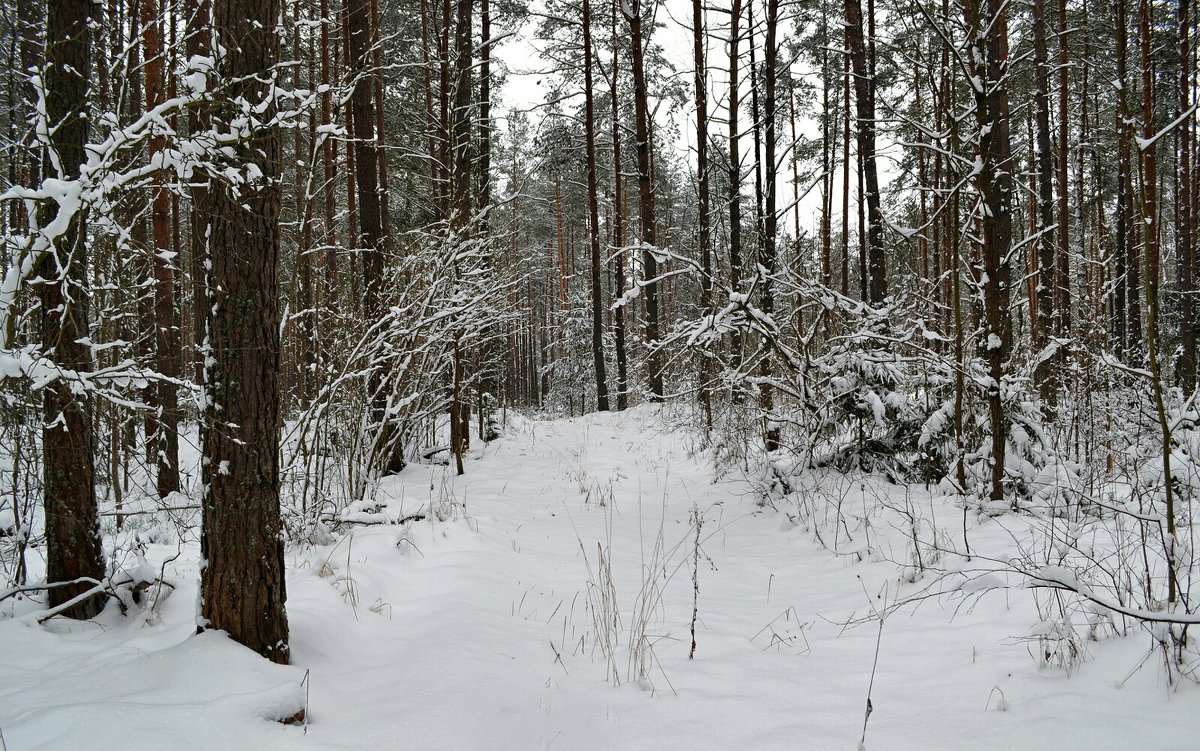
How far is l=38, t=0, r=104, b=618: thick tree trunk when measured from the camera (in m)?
2.80

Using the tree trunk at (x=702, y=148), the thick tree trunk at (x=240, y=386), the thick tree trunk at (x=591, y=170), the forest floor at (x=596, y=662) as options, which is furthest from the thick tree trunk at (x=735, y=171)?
the thick tree trunk at (x=591, y=170)

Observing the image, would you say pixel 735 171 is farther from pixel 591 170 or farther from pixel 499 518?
pixel 591 170

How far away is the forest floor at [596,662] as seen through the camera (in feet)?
6.54

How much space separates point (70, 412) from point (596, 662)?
2.78m

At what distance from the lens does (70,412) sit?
2859 mm

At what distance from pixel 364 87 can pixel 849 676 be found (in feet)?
Answer: 26.8

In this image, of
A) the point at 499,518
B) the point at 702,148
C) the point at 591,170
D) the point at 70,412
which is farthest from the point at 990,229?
the point at 591,170

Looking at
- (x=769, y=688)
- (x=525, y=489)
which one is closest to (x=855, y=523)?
(x=769, y=688)

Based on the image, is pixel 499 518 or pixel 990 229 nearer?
pixel 990 229

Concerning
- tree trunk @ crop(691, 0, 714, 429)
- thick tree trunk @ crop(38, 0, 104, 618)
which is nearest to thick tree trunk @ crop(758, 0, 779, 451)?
tree trunk @ crop(691, 0, 714, 429)

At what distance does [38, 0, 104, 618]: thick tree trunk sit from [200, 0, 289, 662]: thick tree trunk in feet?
3.33

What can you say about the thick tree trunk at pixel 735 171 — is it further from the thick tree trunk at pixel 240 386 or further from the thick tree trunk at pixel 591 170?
the thick tree trunk at pixel 591 170

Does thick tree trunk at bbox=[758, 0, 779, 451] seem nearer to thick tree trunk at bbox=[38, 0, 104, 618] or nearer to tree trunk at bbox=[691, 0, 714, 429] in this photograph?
tree trunk at bbox=[691, 0, 714, 429]

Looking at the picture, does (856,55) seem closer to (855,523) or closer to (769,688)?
(855,523)
